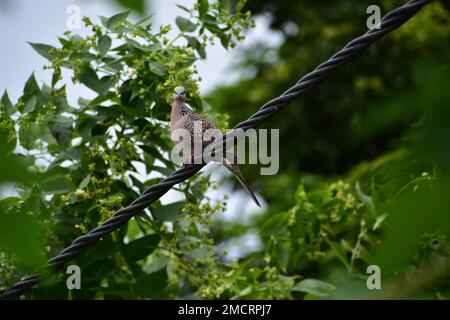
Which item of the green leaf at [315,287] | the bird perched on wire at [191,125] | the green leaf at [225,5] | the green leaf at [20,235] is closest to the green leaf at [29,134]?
the bird perched on wire at [191,125]

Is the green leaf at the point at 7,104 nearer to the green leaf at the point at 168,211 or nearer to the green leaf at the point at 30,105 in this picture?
the green leaf at the point at 30,105

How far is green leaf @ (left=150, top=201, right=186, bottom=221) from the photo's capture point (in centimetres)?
Result: 442

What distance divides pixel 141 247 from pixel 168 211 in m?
0.29

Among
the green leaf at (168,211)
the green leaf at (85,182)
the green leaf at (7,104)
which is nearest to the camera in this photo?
the green leaf at (85,182)

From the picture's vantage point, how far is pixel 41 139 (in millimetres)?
4352

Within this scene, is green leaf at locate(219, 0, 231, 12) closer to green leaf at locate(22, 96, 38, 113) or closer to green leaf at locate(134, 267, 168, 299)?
green leaf at locate(22, 96, 38, 113)

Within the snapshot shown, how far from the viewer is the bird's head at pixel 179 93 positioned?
424 cm

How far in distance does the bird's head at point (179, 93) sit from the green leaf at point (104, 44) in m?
0.53

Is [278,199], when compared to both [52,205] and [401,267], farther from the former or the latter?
[401,267]

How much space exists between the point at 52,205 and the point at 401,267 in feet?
11.4

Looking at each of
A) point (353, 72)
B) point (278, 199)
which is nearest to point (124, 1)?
point (278, 199)

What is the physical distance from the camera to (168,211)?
444 centimetres

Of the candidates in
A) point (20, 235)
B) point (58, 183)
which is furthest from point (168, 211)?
point (20, 235)

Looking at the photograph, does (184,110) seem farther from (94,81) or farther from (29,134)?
(29,134)
